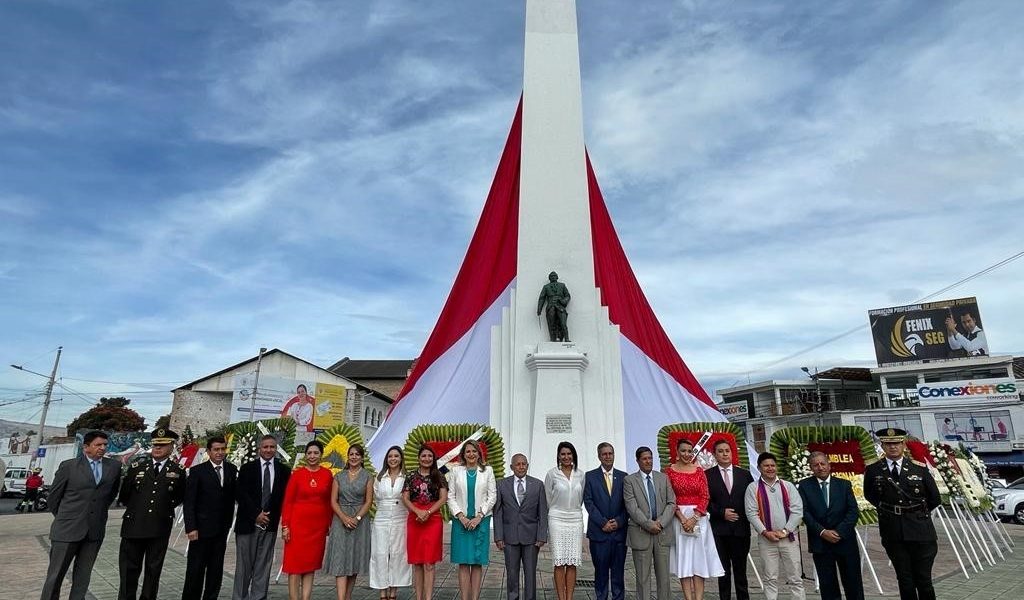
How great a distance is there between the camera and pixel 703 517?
4.82 metres

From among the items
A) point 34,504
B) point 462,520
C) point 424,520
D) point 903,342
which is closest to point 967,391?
point 903,342

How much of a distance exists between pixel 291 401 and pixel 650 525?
1123 inches

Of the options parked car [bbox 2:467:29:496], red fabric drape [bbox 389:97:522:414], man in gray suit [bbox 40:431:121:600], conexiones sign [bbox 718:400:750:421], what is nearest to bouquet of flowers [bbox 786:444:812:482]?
man in gray suit [bbox 40:431:121:600]

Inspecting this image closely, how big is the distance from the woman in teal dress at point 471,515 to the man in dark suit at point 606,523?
2.64ft

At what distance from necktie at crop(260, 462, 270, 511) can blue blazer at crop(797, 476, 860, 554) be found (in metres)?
4.30

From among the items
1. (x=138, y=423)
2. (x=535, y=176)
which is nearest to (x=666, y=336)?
(x=535, y=176)

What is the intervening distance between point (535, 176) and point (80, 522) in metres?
9.30

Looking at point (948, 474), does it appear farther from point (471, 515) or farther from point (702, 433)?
point (471, 515)

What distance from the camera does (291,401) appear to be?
30.4 meters

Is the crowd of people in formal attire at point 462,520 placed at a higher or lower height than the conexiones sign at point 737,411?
lower

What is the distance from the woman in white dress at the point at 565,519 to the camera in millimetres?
4801

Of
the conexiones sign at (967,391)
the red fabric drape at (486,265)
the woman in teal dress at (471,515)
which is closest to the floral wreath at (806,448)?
the woman in teal dress at (471,515)

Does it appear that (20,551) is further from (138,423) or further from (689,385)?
(138,423)

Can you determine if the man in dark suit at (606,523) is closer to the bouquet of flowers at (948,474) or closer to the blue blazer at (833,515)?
the blue blazer at (833,515)
